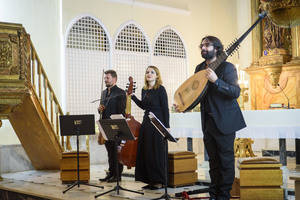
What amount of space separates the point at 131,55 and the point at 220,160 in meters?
7.51

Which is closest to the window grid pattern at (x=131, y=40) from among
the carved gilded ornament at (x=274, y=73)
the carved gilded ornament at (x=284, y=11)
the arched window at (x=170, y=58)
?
the arched window at (x=170, y=58)

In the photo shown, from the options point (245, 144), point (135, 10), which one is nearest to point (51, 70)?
point (135, 10)

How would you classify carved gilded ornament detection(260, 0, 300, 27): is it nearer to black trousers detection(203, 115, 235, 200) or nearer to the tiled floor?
the tiled floor

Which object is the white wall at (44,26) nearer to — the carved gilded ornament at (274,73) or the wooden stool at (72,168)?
the wooden stool at (72,168)

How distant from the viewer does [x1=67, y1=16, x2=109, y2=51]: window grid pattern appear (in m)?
10.3

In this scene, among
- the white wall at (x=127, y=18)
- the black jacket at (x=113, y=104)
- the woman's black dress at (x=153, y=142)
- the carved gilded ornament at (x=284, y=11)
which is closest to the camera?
the woman's black dress at (x=153, y=142)

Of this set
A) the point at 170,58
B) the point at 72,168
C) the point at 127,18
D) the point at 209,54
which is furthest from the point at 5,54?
the point at 170,58

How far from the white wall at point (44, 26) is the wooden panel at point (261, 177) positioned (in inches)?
235

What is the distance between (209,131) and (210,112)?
0.59 ft

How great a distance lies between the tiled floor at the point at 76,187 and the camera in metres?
5.35

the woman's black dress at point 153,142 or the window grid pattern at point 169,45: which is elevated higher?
the window grid pattern at point 169,45

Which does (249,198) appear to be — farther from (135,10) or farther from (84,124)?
(135,10)

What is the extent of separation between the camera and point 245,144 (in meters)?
8.42

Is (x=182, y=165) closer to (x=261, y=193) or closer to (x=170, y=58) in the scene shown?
(x=261, y=193)
